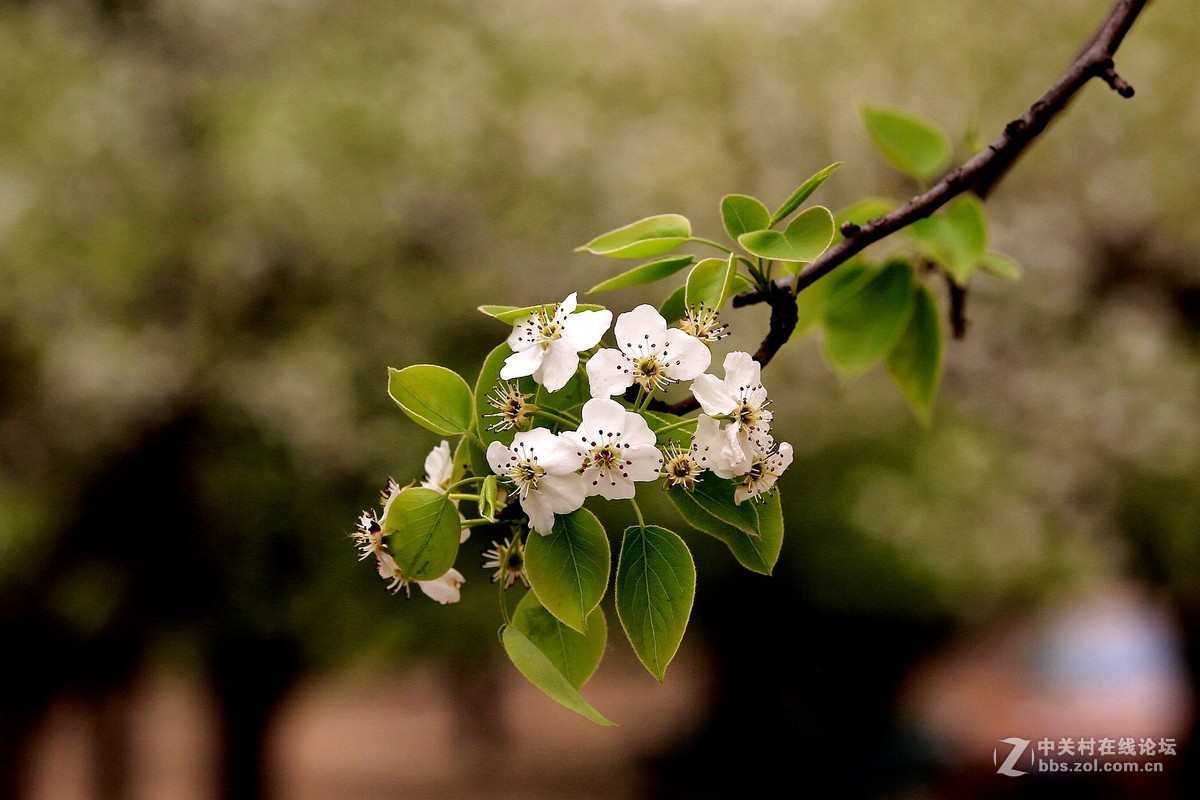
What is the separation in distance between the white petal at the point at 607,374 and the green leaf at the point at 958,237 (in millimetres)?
615

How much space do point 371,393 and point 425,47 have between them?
1.82 meters

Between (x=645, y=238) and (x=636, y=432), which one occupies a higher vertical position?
(x=645, y=238)

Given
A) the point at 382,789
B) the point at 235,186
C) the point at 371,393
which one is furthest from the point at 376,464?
the point at 382,789

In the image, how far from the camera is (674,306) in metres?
0.74

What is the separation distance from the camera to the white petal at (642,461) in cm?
61

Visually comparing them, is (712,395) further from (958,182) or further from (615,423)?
(958,182)

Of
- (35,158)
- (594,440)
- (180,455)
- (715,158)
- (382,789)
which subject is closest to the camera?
(594,440)

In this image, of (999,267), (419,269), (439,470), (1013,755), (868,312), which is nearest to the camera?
(439,470)

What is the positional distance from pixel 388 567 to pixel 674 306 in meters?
0.30

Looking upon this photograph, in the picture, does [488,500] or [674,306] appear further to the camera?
[674,306]

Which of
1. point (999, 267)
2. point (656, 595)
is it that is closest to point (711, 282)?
point (656, 595)

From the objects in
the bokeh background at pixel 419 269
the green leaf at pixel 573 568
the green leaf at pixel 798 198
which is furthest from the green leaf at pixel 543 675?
the bokeh background at pixel 419 269

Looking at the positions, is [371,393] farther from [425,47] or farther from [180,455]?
[425,47]

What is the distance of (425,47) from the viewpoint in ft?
15.9
